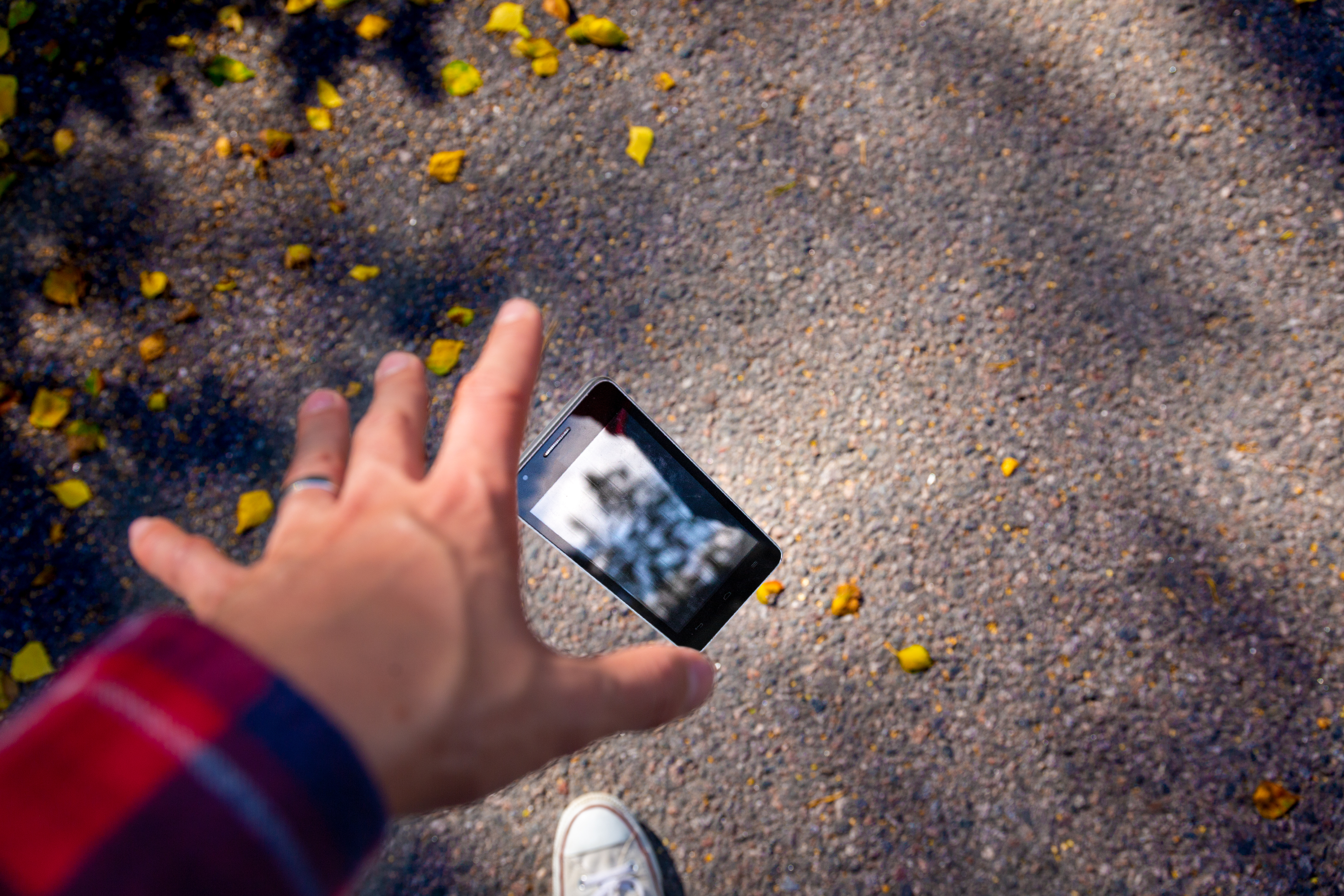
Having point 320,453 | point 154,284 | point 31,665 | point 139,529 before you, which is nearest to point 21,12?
point 154,284

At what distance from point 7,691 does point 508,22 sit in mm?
2563

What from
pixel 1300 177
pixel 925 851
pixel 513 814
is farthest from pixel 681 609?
pixel 1300 177

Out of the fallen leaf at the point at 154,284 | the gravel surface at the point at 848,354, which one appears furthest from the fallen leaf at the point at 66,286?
the fallen leaf at the point at 154,284

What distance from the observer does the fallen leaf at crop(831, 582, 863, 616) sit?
211cm

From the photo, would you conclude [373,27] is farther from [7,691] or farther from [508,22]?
[7,691]

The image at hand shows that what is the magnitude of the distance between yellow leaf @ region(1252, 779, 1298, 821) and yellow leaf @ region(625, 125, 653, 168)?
8.10 ft

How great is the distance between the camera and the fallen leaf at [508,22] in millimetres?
2389

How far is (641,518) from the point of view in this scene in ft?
6.18

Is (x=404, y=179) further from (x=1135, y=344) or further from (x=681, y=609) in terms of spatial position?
(x=1135, y=344)

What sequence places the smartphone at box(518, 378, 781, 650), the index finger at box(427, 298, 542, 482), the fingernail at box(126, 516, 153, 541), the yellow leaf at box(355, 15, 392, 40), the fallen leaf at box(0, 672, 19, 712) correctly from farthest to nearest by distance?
the yellow leaf at box(355, 15, 392, 40), the fallen leaf at box(0, 672, 19, 712), the smartphone at box(518, 378, 781, 650), the fingernail at box(126, 516, 153, 541), the index finger at box(427, 298, 542, 482)

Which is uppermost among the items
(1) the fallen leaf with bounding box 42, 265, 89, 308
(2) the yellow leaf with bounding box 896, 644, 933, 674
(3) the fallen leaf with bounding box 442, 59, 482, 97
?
(3) the fallen leaf with bounding box 442, 59, 482, 97

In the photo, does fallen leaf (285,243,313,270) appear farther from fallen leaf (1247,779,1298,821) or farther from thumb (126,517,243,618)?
fallen leaf (1247,779,1298,821)

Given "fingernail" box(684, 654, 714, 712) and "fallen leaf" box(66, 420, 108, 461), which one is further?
"fallen leaf" box(66, 420, 108, 461)

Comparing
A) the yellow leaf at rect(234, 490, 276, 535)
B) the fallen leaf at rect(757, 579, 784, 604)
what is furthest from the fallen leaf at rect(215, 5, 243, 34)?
the fallen leaf at rect(757, 579, 784, 604)
